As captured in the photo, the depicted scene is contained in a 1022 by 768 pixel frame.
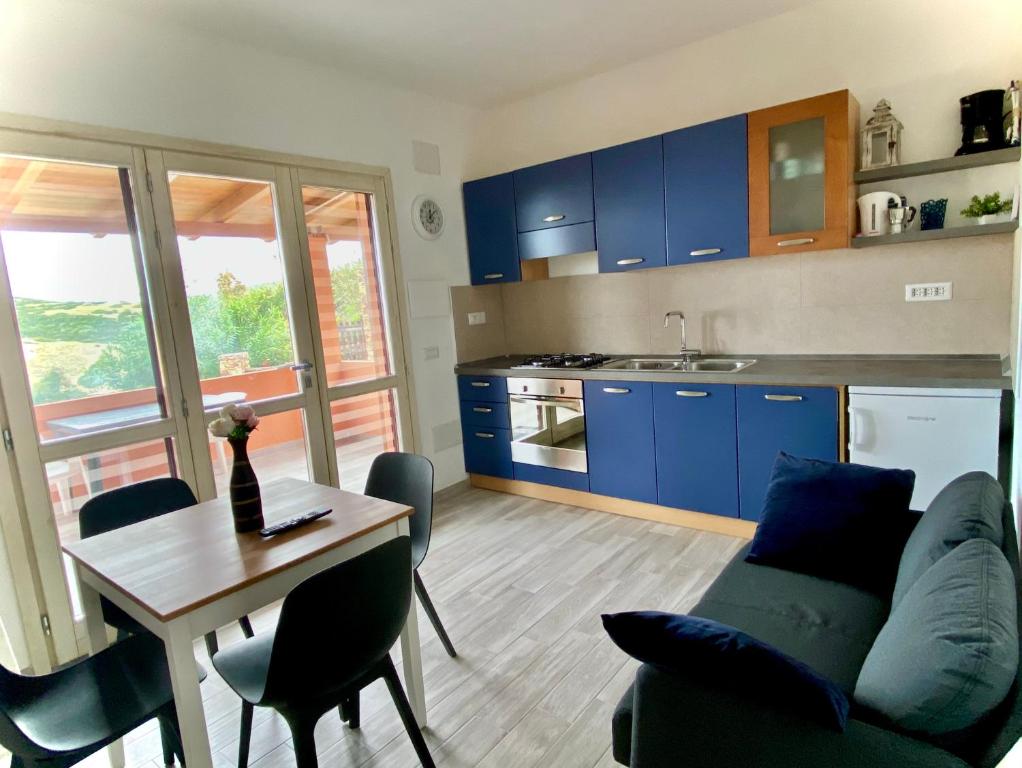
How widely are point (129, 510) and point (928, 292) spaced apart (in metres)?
3.62

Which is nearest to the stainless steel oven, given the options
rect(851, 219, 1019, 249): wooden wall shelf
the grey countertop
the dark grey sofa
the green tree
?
the grey countertop

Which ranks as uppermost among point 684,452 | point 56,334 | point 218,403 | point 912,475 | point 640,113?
point 640,113

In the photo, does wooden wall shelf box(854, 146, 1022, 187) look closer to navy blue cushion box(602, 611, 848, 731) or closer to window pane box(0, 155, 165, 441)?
navy blue cushion box(602, 611, 848, 731)

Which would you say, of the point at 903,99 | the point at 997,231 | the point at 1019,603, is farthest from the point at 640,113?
the point at 1019,603

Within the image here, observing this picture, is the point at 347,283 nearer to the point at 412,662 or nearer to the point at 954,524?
the point at 412,662

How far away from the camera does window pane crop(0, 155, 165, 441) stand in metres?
2.31

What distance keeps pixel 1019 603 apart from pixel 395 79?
12.4 ft

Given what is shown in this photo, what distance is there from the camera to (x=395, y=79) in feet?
11.7

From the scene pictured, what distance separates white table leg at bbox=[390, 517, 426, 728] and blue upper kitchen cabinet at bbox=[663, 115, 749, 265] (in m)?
2.29

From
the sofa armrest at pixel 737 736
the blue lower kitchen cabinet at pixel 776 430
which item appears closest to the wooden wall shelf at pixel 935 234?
the blue lower kitchen cabinet at pixel 776 430

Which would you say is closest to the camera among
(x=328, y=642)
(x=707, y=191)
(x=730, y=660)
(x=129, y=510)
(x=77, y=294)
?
(x=730, y=660)

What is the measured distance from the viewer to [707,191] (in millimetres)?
3145

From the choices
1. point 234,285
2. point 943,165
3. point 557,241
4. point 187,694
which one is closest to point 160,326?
point 234,285

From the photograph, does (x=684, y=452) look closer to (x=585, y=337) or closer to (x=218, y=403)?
(x=585, y=337)
